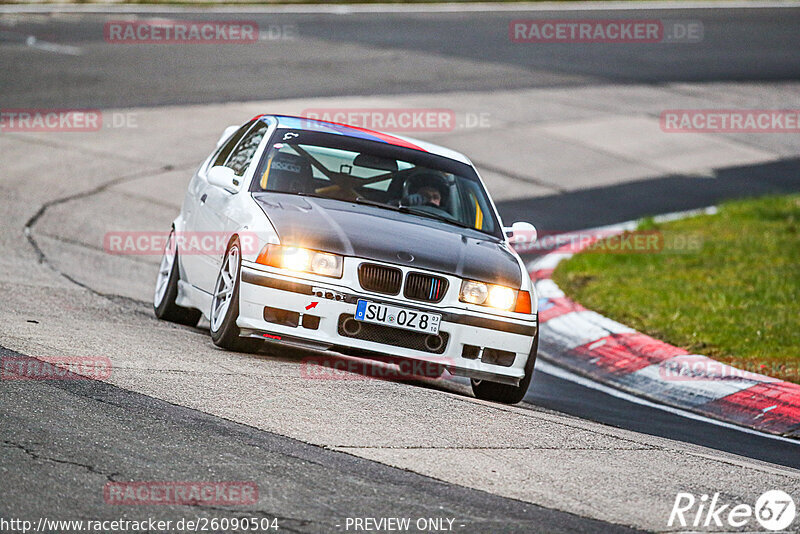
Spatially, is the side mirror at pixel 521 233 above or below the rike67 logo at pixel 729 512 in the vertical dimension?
above

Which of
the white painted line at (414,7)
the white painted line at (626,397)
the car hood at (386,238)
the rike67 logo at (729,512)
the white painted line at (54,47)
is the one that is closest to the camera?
the rike67 logo at (729,512)

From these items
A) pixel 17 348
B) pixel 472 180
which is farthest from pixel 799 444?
pixel 17 348

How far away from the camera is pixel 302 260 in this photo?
7.36m

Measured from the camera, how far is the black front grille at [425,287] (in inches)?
290

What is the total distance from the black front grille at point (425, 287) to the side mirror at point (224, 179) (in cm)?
166

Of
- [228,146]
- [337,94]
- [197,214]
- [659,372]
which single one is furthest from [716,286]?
[337,94]

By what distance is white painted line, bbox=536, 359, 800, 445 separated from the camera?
834cm

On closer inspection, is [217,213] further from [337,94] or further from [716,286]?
[337,94]

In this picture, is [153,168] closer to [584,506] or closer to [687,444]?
[687,444]

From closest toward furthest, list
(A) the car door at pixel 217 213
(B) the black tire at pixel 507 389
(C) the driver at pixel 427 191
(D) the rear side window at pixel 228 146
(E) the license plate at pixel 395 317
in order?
1. (E) the license plate at pixel 395 317
2. (B) the black tire at pixel 507 389
3. (A) the car door at pixel 217 213
4. (C) the driver at pixel 427 191
5. (D) the rear side window at pixel 228 146

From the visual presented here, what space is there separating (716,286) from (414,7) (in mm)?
22582

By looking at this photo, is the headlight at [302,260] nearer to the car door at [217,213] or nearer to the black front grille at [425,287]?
the black front grille at [425,287]

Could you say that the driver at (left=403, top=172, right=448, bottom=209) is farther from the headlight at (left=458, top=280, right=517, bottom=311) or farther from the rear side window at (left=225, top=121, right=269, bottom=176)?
the headlight at (left=458, top=280, right=517, bottom=311)

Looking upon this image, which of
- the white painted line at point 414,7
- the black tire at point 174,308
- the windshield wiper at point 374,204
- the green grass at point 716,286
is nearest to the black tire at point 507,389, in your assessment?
the windshield wiper at point 374,204
